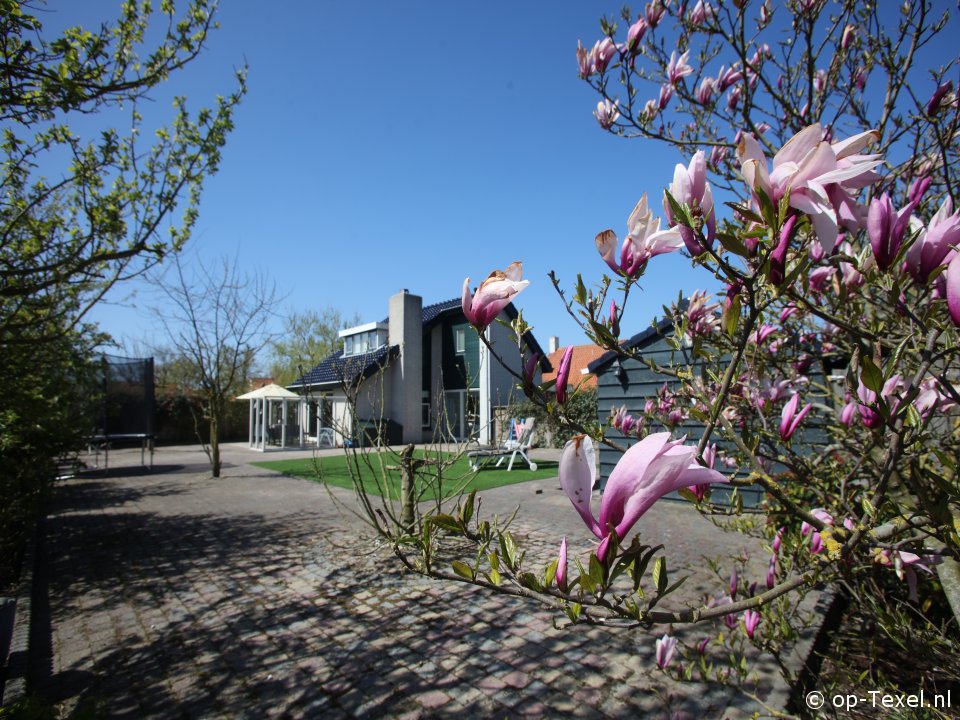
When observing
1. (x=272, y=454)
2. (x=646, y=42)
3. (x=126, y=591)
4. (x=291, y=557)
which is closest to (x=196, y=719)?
(x=126, y=591)

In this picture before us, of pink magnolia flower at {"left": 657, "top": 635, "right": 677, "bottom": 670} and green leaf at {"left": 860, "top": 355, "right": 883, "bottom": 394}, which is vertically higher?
green leaf at {"left": 860, "top": 355, "right": 883, "bottom": 394}

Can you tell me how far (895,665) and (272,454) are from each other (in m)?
17.7

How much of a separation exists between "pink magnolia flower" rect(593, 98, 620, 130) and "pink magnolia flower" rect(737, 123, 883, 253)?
2285mm

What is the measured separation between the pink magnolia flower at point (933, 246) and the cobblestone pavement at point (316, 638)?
2.33m

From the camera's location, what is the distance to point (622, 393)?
785 centimetres

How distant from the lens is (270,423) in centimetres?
2094

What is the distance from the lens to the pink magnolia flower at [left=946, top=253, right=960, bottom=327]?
0.81 m

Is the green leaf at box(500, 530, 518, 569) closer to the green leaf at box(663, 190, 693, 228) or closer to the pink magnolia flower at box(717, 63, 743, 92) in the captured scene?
the green leaf at box(663, 190, 693, 228)

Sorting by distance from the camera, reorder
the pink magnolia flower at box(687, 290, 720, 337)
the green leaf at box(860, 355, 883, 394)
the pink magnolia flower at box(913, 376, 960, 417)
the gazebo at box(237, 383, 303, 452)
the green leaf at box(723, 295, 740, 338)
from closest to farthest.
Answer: the green leaf at box(860, 355, 883, 394) < the green leaf at box(723, 295, 740, 338) < the pink magnolia flower at box(913, 376, 960, 417) < the pink magnolia flower at box(687, 290, 720, 337) < the gazebo at box(237, 383, 303, 452)

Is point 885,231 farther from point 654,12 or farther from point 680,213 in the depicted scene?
point 654,12

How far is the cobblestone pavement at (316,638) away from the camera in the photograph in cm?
275

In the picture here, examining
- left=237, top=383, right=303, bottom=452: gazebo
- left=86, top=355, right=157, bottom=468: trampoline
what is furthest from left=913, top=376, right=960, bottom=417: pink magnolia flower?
left=237, top=383, right=303, bottom=452: gazebo

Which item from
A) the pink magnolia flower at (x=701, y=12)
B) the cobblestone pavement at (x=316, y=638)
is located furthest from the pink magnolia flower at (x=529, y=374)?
the pink magnolia flower at (x=701, y=12)

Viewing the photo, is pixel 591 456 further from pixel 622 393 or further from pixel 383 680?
pixel 622 393
